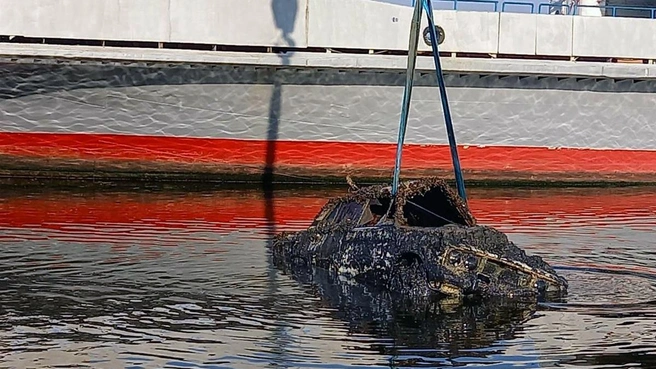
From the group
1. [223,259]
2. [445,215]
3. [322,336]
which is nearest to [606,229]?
[445,215]

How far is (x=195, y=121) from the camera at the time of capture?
21.5m

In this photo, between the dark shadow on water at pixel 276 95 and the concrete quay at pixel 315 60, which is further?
the dark shadow on water at pixel 276 95

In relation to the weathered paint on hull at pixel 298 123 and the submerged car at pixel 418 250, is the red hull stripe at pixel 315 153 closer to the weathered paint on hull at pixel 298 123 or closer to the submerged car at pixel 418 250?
the weathered paint on hull at pixel 298 123

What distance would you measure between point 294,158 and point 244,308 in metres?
12.4

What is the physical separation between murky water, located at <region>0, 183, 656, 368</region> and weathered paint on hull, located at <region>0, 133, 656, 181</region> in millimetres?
4172

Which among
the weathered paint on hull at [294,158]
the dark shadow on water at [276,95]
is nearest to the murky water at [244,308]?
the weathered paint on hull at [294,158]

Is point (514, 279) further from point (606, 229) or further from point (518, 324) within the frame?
point (606, 229)

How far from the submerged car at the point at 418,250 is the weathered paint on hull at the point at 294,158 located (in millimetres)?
9303

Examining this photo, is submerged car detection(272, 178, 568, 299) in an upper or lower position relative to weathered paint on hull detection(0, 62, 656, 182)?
lower

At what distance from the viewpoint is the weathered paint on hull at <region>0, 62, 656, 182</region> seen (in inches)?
826

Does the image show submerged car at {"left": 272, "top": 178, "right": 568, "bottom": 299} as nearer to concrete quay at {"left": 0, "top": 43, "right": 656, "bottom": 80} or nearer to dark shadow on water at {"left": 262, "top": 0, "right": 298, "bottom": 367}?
dark shadow on water at {"left": 262, "top": 0, "right": 298, "bottom": 367}

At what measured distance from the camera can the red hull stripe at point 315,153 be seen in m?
21.3

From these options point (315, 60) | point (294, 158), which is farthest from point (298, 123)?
point (315, 60)

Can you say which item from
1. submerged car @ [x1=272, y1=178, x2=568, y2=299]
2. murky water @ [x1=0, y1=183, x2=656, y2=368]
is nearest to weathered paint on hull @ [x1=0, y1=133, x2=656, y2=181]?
murky water @ [x1=0, y1=183, x2=656, y2=368]
